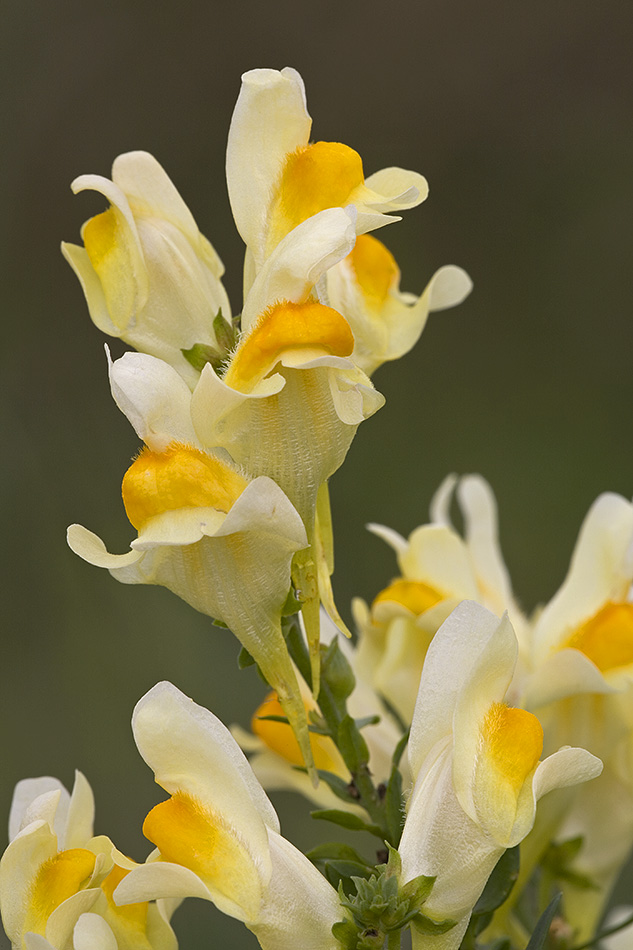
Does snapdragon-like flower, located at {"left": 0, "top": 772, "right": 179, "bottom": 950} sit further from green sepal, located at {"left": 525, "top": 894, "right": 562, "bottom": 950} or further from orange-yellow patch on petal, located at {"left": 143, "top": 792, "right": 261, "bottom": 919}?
green sepal, located at {"left": 525, "top": 894, "right": 562, "bottom": 950}

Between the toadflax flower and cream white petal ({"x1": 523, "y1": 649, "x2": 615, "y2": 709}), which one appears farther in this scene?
cream white petal ({"x1": 523, "y1": 649, "x2": 615, "y2": 709})

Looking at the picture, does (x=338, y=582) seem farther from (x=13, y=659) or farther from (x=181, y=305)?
(x=181, y=305)

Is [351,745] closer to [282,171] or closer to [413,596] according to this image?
[413,596]

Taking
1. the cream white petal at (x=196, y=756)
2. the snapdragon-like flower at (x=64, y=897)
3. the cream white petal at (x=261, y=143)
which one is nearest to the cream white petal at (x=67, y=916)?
the snapdragon-like flower at (x=64, y=897)

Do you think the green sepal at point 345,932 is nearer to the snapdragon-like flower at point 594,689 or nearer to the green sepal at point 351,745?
the green sepal at point 351,745

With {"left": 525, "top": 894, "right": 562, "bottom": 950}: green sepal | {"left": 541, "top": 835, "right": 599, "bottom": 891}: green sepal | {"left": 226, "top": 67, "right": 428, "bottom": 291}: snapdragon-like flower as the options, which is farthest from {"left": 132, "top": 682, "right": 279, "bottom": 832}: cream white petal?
{"left": 541, "top": 835, "right": 599, "bottom": 891}: green sepal

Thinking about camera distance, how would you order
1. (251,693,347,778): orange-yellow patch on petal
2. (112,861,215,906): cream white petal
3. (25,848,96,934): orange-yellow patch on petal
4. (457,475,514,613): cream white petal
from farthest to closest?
1. (457,475,514,613): cream white petal
2. (251,693,347,778): orange-yellow patch on petal
3. (25,848,96,934): orange-yellow patch on petal
4. (112,861,215,906): cream white petal

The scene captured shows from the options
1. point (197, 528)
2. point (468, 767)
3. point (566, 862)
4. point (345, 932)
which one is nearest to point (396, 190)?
point (197, 528)
